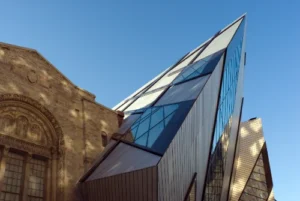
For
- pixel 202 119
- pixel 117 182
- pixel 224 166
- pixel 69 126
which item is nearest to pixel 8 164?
pixel 69 126

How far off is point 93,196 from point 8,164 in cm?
389

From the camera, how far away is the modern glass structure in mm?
12805

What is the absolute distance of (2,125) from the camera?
1408 centimetres

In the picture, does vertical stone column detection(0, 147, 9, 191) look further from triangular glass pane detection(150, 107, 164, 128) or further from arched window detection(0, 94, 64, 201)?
triangular glass pane detection(150, 107, 164, 128)

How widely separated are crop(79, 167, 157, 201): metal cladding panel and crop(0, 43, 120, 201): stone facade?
3.00 feet

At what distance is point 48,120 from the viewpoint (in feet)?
A: 51.9

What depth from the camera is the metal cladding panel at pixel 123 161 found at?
12.8 metres

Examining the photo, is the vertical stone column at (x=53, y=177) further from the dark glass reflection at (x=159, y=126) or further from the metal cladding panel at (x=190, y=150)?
the metal cladding panel at (x=190, y=150)

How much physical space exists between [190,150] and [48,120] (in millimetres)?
6817

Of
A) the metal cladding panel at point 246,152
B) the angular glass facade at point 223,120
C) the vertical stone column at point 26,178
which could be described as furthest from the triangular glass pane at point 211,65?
the vertical stone column at point 26,178

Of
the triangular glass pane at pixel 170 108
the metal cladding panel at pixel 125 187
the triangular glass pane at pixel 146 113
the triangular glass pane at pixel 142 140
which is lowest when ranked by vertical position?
the metal cladding panel at pixel 125 187

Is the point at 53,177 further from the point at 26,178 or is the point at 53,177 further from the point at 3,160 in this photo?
the point at 3,160

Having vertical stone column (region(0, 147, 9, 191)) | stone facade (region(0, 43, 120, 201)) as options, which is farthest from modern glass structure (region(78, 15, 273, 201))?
vertical stone column (region(0, 147, 9, 191))

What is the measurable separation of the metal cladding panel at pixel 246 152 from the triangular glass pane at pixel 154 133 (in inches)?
489
